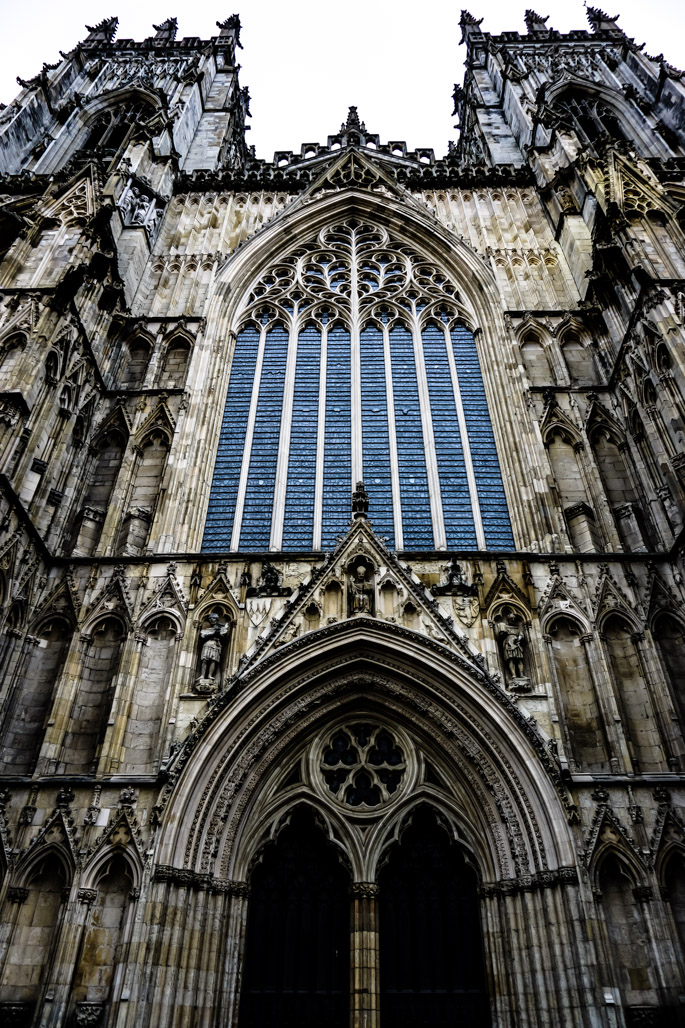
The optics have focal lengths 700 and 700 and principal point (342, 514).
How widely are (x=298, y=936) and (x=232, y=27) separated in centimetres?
3533

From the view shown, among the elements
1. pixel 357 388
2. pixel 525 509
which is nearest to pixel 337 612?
pixel 525 509

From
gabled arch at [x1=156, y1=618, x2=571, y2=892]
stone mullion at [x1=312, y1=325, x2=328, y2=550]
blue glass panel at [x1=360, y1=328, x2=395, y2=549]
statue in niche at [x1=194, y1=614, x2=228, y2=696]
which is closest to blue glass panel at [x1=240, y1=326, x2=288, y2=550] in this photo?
→ stone mullion at [x1=312, y1=325, x2=328, y2=550]

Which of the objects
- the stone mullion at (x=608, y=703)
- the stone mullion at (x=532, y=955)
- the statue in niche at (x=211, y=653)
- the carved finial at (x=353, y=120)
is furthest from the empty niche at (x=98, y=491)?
the carved finial at (x=353, y=120)

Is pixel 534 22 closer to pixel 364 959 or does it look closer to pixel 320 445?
pixel 320 445

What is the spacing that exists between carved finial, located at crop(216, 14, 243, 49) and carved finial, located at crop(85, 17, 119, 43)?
4586 mm

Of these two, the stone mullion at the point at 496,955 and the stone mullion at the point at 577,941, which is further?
the stone mullion at the point at 496,955

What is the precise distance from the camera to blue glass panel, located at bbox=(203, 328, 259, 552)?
1277 centimetres

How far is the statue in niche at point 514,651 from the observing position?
9984 mm

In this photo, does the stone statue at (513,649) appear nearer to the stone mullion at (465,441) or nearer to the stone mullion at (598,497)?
the stone mullion at (465,441)

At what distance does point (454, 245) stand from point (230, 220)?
6.19 metres

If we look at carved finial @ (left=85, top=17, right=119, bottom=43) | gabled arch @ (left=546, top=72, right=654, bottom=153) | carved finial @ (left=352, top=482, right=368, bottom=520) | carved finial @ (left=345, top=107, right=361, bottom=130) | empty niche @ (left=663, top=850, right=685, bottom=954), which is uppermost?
carved finial @ (left=85, top=17, right=119, bottom=43)

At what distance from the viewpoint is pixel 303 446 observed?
14039 millimetres

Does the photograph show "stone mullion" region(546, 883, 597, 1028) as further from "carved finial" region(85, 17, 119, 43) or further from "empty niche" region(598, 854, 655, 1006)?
"carved finial" region(85, 17, 119, 43)

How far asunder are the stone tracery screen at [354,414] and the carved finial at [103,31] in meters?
19.2
